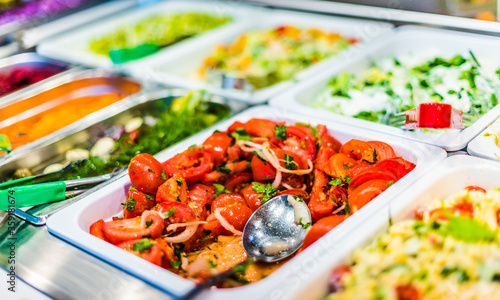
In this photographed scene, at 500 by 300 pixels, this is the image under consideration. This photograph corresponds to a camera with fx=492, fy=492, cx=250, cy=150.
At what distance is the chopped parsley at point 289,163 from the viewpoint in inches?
82.5

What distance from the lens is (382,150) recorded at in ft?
6.79

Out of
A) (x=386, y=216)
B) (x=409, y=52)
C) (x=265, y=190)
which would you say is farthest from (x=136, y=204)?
(x=409, y=52)

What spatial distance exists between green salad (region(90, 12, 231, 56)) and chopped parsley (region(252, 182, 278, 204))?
2102 millimetres

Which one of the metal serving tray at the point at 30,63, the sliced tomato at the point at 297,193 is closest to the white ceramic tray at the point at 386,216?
the sliced tomato at the point at 297,193

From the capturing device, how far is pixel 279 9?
13.7 feet

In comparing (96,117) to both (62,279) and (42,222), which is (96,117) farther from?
(62,279)

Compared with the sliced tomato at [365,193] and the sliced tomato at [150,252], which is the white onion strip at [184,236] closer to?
the sliced tomato at [150,252]

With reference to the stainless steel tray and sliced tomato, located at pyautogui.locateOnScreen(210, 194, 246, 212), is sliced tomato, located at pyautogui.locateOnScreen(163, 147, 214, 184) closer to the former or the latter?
sliced tomato, located at pyautogui.locateOnScreen(210, 194, 246, 212)

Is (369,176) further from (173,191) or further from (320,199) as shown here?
(173,191)

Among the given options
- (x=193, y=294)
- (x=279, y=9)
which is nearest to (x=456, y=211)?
(x=193, y=294)

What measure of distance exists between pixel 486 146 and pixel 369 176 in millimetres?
533

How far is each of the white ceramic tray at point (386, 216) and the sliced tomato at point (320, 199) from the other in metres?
0.26

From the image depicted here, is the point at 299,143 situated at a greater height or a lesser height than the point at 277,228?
greater

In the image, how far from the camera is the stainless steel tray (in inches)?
97.5
